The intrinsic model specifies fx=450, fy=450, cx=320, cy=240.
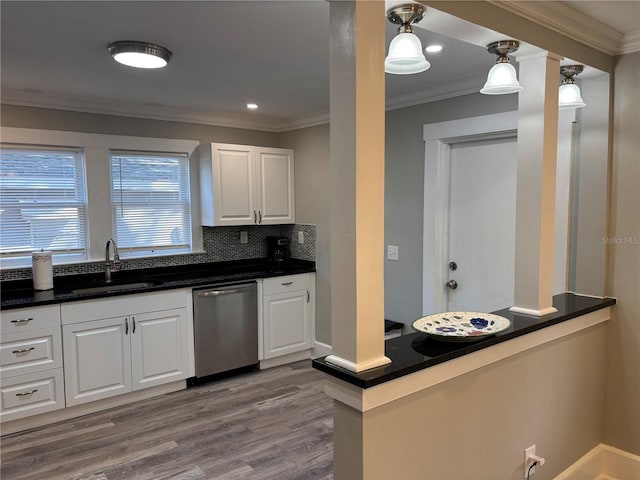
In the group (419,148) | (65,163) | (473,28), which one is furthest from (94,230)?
(473,28)

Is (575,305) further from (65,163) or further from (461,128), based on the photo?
(65,163)

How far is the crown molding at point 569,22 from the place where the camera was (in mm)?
1872

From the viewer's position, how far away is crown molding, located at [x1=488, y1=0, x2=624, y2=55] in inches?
73.7

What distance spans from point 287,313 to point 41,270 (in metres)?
2.09

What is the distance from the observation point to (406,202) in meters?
3.69

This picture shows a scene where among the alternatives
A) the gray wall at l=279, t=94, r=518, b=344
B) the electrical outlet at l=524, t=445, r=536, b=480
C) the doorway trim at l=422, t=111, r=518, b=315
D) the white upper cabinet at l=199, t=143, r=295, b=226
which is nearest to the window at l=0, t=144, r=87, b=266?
the white upper cabinet at l=199, t=143, r=295, b=226

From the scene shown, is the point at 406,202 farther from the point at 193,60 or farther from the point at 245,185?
the point at 193,60

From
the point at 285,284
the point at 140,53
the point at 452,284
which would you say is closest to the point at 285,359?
the point at 285,284

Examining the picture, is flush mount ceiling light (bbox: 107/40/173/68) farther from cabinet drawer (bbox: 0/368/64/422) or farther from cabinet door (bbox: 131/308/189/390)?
cabinet drawer (bbox: 0/368/64/422)

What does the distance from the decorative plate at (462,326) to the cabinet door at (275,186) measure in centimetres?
287

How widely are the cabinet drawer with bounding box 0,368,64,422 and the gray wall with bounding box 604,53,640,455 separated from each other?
357cm

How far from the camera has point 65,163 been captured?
3734 mm

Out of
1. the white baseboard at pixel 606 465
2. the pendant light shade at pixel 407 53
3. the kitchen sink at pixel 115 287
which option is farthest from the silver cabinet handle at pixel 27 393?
the white baseboard at pixel 606 465

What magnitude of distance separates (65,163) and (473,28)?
336cm
